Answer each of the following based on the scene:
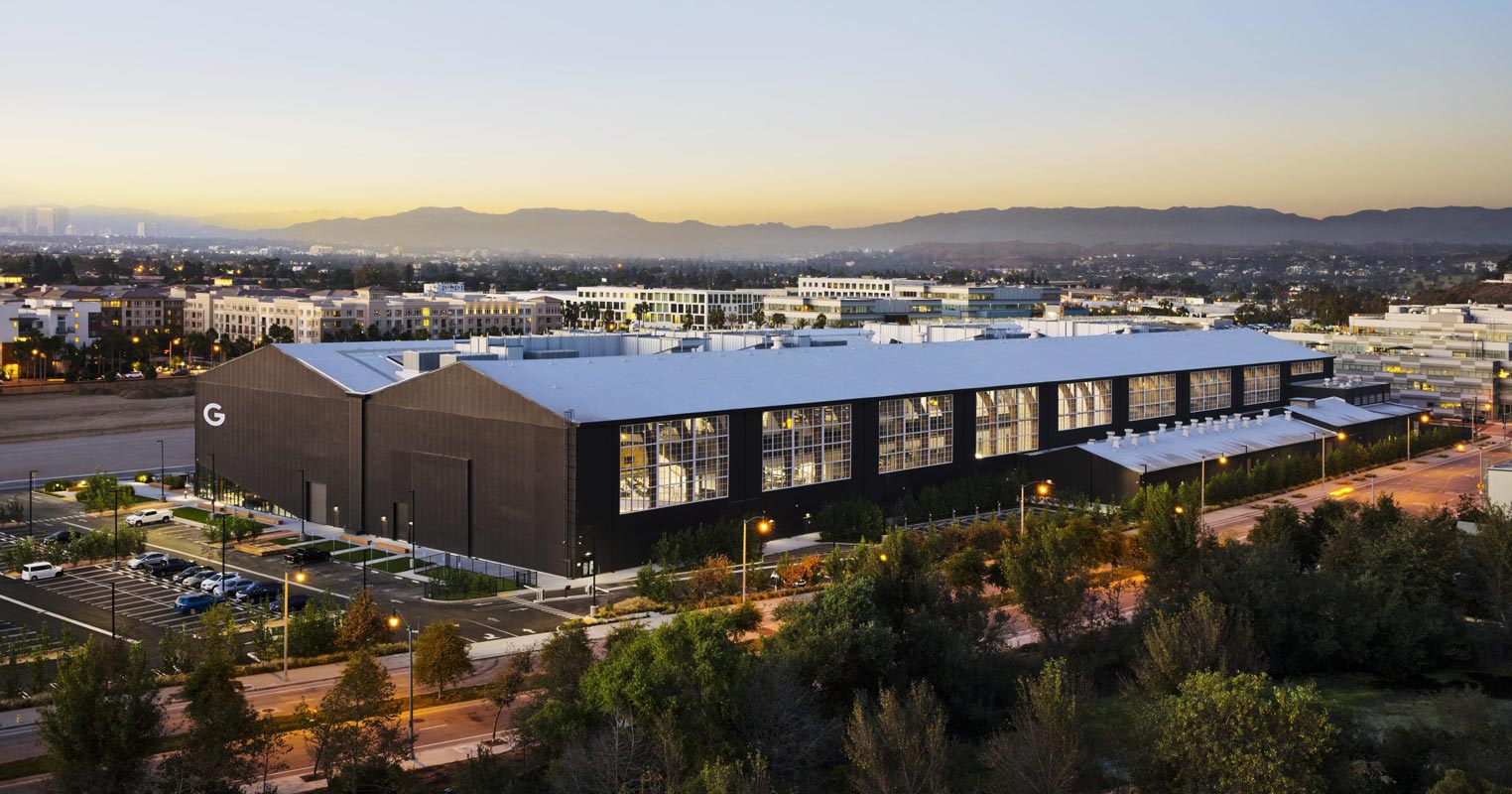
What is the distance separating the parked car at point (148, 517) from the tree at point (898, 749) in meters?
41.9

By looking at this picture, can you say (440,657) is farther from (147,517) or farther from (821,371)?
(147,517)

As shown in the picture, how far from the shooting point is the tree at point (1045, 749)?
24766 mm

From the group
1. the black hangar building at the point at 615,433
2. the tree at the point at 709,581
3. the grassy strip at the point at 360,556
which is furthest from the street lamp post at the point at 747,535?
the grassy strip at the point at 360,556

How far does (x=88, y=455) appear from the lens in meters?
80.5

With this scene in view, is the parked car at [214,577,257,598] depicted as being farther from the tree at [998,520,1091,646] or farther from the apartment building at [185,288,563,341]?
the apartment building at [185,288,563,341]

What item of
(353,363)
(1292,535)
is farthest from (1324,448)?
(353,363)

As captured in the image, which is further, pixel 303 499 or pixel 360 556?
pixel 303 499

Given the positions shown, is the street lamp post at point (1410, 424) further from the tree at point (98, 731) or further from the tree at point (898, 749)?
the tree at point (98, 731)

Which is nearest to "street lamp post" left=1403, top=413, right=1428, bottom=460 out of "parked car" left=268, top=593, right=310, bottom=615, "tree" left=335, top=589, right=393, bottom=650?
"parked car" left=268, top=593, right=310, bottom=615

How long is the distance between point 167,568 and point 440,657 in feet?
66.1

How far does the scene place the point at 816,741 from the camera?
2703cm

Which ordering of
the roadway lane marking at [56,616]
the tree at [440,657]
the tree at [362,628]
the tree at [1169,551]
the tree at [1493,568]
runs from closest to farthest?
the tree at [440,657]
the tree at [362,628]
the tree at [1169,551]
the roadway lane marking at [56,616]
the tree at [1493,568]

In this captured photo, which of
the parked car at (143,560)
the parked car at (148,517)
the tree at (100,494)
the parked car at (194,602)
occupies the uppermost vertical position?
the tree at (100,494)

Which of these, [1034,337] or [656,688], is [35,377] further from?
[656,688]
